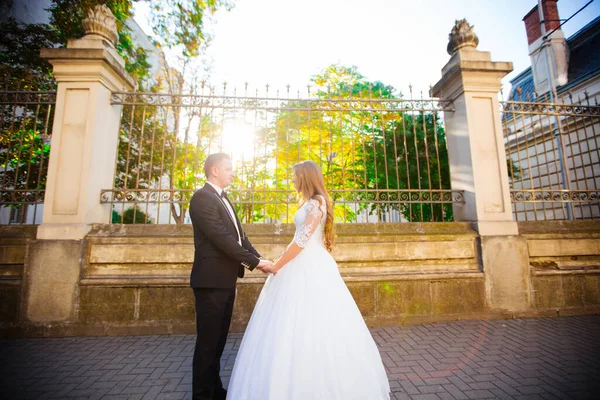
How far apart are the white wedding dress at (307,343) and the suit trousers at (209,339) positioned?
26cm

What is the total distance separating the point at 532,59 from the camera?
44.9 ft

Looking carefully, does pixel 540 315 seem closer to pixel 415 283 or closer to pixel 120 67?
pixel 415 283

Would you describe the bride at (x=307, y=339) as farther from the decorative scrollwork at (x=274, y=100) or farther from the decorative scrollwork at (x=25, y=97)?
the decorative scrollwork at (x=25, y=97)

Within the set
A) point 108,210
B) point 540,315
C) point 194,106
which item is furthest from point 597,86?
point 108,210

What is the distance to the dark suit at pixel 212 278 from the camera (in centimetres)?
241

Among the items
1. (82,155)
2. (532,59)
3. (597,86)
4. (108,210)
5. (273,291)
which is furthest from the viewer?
(532,59)

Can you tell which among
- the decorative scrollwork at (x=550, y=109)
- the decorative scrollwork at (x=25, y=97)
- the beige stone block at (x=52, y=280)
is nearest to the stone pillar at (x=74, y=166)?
the beige stone block at (x=52, y=280)

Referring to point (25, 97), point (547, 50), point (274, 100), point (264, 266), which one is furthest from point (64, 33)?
point (547, 50)

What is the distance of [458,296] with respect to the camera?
471 centimetres

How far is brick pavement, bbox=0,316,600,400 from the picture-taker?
8.79 ft

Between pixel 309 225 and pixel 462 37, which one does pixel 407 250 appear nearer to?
pixel 309 225

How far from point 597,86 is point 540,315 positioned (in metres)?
11.3

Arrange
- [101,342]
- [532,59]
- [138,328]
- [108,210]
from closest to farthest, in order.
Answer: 1. [101,342]
2. [138,328]
3. [108,210]
4. [532,59]

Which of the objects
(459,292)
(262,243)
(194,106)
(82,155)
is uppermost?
(194,106)
